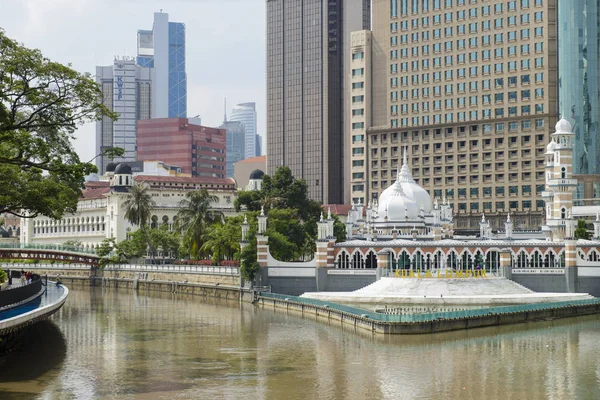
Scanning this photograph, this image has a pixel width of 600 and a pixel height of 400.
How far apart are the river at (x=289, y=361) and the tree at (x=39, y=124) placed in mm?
10238

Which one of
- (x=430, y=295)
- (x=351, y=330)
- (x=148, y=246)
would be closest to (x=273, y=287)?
(x=430, y=295)

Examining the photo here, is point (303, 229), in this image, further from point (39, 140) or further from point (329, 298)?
point (39, 140)

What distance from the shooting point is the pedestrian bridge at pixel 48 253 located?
134 meters

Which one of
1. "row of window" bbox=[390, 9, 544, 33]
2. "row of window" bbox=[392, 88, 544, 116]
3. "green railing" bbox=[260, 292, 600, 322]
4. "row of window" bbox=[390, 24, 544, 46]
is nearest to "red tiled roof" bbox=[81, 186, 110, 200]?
"row of window" bbox=[392, 88, 544, 116]

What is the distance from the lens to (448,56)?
179 metres

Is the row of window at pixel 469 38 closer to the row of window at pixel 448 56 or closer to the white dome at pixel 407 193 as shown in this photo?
the row of window at pixel 448 56

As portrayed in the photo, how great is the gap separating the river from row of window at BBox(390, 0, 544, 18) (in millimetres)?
99121

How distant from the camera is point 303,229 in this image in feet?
390

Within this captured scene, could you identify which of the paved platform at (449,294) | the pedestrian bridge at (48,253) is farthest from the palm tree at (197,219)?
the paved platform at (449,294)

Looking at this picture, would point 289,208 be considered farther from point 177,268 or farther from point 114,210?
point 114,210

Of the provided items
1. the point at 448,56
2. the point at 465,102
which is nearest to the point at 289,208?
the point at 465,102

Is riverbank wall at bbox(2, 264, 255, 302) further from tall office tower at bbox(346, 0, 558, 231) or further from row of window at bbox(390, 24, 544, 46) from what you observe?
row of window at bbox(390, 24, 544, 46)

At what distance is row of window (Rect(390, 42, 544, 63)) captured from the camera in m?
168

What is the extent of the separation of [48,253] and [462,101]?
80689 millimetres
